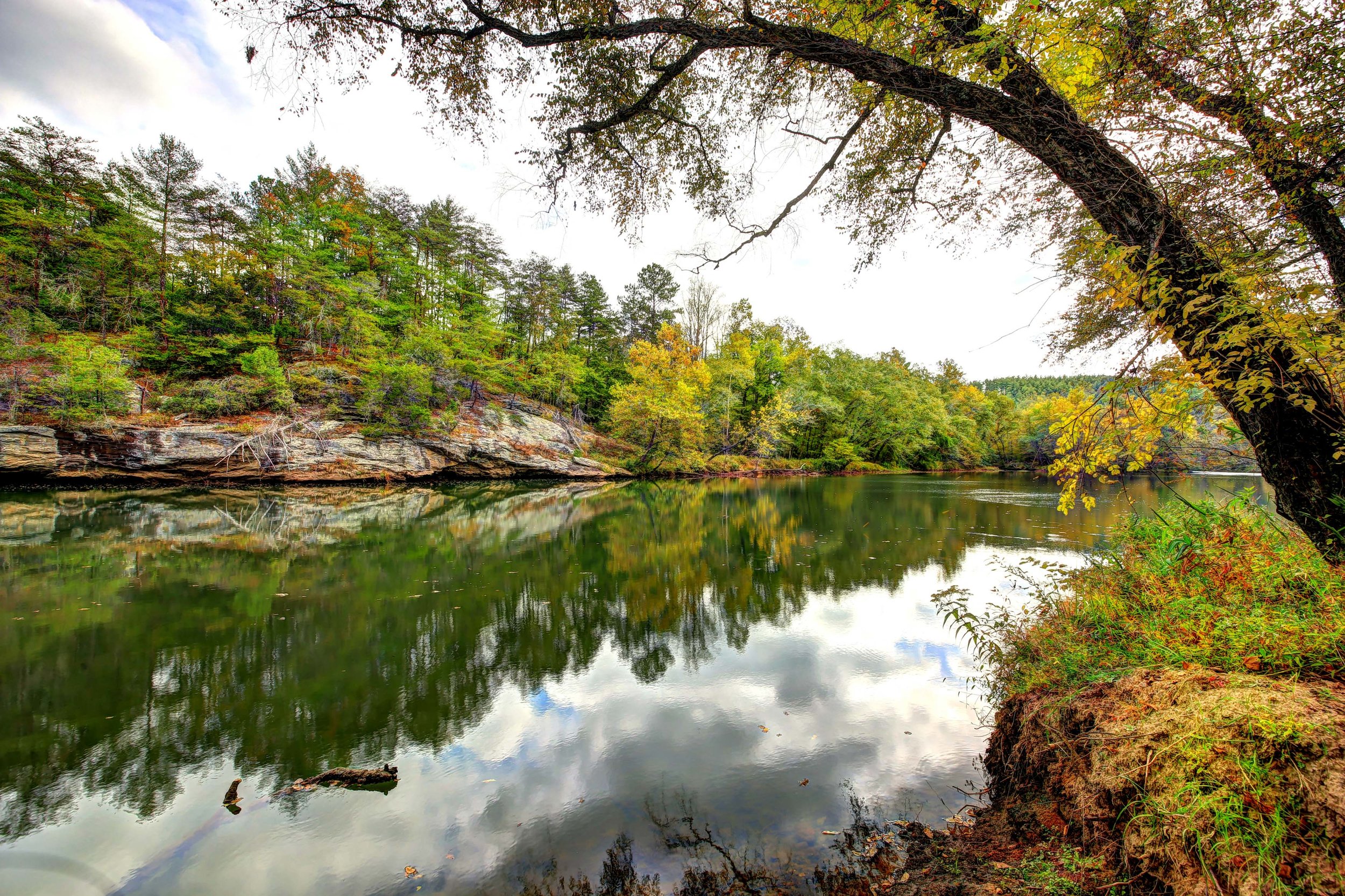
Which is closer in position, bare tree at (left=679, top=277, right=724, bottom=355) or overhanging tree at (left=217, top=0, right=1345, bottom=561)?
overhanging tree at (left=217, top=0, right=1345, bottom=561)

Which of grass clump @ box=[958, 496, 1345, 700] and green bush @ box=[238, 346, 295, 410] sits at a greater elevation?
green bush @ box=[238, 346, 295, 410]

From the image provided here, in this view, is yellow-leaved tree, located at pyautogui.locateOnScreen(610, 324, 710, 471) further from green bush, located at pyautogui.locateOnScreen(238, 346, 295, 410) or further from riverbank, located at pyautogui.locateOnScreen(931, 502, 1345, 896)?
riverbank, located at pyautogui.locateOnScreen(931, 502, 1345, 896)

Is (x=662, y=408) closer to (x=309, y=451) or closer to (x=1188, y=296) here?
(x=309, y=451)

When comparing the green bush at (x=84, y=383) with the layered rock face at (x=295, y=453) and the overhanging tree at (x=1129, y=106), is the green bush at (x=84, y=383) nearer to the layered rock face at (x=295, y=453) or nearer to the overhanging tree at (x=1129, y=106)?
the layered rock face at (x=295, y=453)

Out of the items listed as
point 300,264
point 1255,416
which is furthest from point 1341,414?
point 300,264

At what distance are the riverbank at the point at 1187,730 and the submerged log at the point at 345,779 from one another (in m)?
3.48

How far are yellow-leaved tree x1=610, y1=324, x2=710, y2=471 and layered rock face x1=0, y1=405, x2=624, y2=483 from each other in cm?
373

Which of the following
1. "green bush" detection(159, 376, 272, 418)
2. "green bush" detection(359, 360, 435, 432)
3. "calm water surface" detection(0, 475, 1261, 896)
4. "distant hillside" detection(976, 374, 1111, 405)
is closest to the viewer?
"calm water surface" detection(0, 475, 1261, 896)

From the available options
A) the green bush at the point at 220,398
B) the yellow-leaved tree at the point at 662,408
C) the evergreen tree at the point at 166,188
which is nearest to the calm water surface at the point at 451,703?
the green bush at the point at 220,398

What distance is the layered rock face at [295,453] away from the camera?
696 inches

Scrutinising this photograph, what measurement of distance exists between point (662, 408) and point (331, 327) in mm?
19013

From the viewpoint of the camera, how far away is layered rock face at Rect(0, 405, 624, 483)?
17.7 metres

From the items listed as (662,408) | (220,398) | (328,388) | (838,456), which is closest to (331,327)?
(328,388)

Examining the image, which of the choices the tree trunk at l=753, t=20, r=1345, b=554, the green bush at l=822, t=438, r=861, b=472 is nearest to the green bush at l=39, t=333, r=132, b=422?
the tree trunk at l=753, t=20, r=1345, b=554
